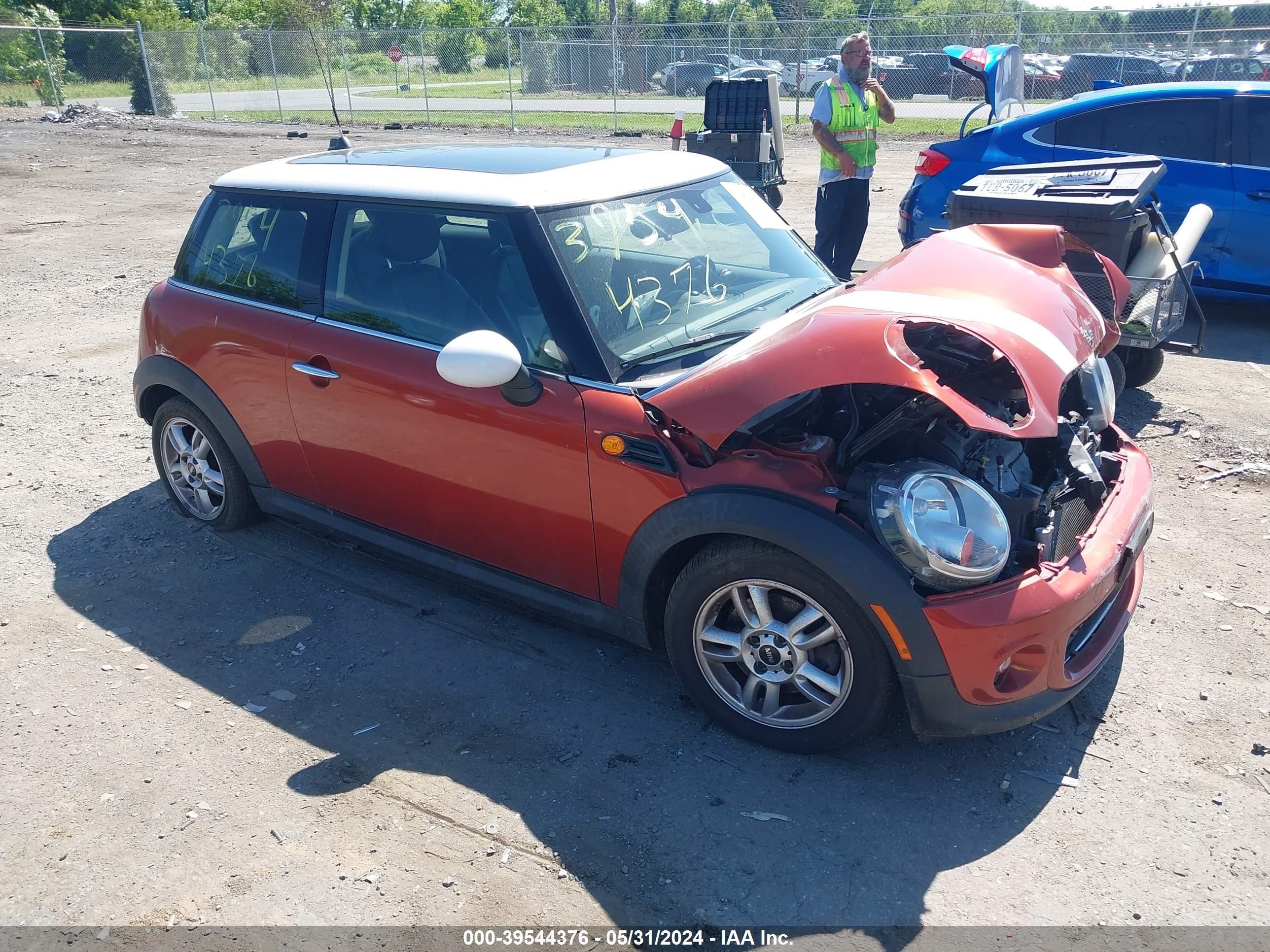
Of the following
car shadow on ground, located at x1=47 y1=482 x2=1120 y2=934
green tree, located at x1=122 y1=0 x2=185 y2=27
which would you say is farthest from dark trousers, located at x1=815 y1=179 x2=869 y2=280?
green tree, located at x1=122 y1=0 x2=185 y2=27

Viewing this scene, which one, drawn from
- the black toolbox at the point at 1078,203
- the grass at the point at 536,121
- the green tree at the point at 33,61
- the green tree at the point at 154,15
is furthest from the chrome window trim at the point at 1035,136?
the green tree at the point at 154,15

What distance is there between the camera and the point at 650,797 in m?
3.10

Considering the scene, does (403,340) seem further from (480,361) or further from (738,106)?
(738,106)

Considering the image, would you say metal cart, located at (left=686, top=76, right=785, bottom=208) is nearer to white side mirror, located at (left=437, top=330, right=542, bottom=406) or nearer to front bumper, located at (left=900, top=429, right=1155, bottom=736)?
white side mirror, located at (left=437, top=330, right=542, bottom=406)

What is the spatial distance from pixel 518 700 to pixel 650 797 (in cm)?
71

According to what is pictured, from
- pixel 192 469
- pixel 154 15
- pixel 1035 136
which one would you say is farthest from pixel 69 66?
pixel 192 469

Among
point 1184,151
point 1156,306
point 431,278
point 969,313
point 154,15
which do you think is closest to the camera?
point 969,313

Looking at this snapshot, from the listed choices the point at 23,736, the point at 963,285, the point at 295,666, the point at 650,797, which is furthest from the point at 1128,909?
the point at 23,736

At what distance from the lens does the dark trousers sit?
807cm

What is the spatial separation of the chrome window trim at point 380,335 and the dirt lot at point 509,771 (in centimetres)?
117

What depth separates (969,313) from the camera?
119 inches

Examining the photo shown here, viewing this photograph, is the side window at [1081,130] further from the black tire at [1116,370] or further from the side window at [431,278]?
the side window at [431,278]

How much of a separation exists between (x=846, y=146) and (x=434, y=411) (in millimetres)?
5518

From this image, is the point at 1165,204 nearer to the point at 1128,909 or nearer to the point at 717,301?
the point at 717,301
